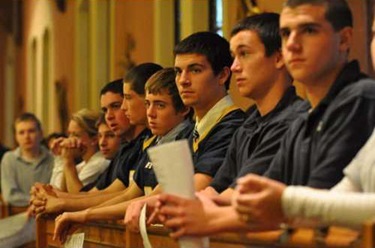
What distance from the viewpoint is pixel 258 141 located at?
4.78 metres

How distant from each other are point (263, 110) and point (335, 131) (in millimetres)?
1079

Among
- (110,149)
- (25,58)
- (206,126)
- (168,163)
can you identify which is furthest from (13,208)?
(25,58)

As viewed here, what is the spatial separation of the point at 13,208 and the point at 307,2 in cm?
720

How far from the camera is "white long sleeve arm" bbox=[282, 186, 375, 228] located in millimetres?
3406

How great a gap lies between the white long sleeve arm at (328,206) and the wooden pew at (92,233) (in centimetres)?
194

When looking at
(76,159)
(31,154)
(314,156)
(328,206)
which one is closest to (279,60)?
(314,156)

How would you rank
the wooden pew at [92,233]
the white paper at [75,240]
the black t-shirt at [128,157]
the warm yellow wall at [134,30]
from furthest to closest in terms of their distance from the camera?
the warm yellow wall at [134,30] → the black t-shirt at [128,157] → the white paper at [75,240] → the wooden pew at [92,233]

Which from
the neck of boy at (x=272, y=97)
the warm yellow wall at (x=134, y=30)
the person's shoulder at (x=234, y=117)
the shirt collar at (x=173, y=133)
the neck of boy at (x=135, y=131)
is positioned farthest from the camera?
the warm yellow wall at (x=134, y=30)

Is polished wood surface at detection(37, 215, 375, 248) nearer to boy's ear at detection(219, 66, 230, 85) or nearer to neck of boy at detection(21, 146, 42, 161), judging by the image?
boy's ear at detection(219, 66, 230, 85)

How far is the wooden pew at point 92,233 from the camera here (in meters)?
5.39

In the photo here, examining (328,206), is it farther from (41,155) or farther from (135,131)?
(41,155)

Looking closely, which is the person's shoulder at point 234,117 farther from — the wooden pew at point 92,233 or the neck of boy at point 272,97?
the wooden pew at point 92,233

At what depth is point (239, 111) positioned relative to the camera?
19.0 ft

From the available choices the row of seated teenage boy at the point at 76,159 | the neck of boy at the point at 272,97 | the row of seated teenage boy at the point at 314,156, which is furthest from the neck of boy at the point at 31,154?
the row of seated teenage boy at the point at 314,156
